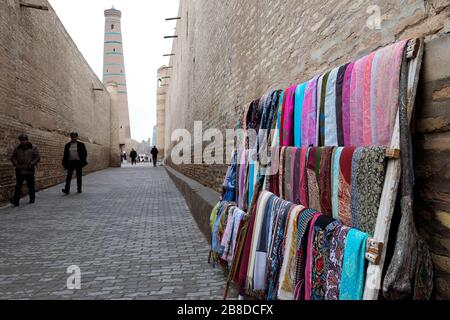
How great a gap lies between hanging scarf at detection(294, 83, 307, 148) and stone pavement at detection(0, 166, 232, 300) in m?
1.32

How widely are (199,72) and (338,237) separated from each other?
9227 millimetres

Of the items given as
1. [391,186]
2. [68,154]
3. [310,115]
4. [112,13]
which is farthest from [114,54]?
[391,186]

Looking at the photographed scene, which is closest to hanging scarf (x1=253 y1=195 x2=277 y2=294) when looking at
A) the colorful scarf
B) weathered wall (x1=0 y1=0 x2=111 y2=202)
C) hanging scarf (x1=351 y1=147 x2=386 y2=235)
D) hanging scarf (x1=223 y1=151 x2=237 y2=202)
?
the colorful scarf

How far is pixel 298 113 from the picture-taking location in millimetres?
2734

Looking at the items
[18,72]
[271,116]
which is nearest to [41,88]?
[18,72]

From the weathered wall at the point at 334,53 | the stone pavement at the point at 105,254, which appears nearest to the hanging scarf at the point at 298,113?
the weathered wall at the point at 334,53

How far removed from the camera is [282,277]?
2314mm

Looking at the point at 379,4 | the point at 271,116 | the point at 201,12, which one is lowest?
the point at 271,116

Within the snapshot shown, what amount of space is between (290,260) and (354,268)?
0.63 meters

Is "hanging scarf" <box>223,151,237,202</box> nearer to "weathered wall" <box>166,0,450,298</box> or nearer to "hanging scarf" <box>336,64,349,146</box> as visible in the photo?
"weathered wall" <box>166,0,450,298</box>

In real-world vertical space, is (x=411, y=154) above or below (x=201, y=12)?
below

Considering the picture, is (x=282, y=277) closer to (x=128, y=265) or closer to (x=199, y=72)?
(x=128, y=265)

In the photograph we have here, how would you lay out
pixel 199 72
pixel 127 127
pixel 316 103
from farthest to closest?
pixel 127 127, pixel 199 72, pixel 316 103

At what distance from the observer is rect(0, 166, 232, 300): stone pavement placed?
311 centimetres
